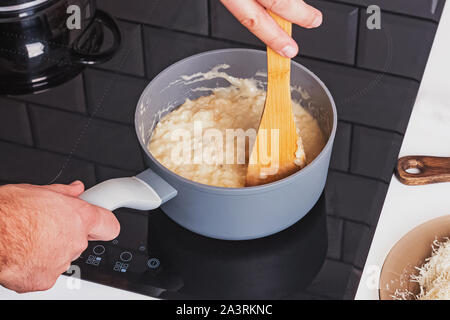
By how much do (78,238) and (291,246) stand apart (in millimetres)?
263

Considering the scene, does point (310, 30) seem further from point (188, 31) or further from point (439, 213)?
point (439, 213)

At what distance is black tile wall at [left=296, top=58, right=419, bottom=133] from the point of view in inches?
37.5

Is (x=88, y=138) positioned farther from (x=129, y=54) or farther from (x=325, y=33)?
(x=325, y=33)

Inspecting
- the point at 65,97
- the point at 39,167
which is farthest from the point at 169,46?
the point at 39,167

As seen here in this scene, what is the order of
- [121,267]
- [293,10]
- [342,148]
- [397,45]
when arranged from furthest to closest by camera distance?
[397,45] < [342,148] < [121,267] < [293,10]

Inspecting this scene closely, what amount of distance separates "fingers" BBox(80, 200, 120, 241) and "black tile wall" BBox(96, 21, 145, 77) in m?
0.33

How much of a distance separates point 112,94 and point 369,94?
1.21 ft

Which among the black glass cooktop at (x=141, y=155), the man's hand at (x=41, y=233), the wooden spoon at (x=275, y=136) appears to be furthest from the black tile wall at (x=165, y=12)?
the man's hand at (x=41, y=233)

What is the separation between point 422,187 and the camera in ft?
2.91

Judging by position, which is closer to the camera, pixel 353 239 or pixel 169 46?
pixel 353 239

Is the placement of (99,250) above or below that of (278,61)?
below

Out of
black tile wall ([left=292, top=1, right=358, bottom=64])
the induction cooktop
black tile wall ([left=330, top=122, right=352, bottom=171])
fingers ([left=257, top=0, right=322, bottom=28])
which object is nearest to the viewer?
fingers ([left=257, top=0, right=322, bottom=28])

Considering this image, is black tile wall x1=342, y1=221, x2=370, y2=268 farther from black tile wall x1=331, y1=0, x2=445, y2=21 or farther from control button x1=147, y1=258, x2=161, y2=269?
black tile wall x1=331, y1=0, x2=445, y2=21

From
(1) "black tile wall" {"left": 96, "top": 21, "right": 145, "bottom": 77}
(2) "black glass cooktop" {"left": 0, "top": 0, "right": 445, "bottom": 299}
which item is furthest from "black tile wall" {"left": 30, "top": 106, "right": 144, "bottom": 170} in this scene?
(1) "black tile wall" {"left": 96, "top": 21, "right": 145, "bottom": 77}
